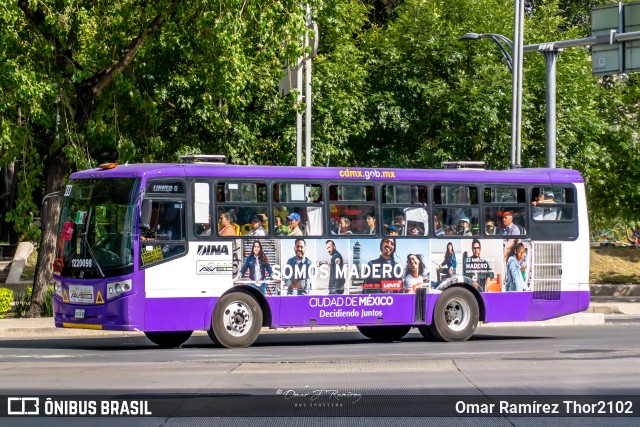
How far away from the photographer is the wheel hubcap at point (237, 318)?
19844 mm

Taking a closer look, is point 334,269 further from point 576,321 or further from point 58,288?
point 576,321

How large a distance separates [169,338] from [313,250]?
301 cm

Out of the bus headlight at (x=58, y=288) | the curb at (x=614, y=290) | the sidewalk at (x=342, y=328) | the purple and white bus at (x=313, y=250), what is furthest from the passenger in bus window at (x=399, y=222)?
the curb at (x=614, y=290)

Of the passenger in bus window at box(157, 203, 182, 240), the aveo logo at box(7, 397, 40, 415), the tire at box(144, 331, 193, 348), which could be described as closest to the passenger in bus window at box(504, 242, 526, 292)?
the tire at box(144, 331, 193, 348)

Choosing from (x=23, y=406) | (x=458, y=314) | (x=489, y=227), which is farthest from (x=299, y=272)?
(x=23, y=406)

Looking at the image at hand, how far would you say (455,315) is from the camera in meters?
21.8

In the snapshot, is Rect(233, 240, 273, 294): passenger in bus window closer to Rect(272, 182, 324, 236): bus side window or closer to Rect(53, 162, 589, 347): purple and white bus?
Rect(53, 162, 589, 347): purple and white bus

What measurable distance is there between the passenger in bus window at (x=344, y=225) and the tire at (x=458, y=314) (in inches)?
84.8

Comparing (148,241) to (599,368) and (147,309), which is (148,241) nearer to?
(147,309)

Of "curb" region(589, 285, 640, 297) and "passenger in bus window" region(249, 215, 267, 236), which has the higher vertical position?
"passenger in bus window" region(249, 215, 267, 236)

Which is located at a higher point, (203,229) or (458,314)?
(203,229)

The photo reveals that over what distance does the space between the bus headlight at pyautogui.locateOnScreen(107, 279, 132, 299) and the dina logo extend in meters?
1.37

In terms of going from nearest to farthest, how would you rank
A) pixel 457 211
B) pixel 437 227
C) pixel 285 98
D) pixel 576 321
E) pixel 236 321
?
pixel 236 321
pixel 437 227
pixel 457 211
pixel 576 321
pixel 285 98

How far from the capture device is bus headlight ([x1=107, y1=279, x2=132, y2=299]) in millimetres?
18922
